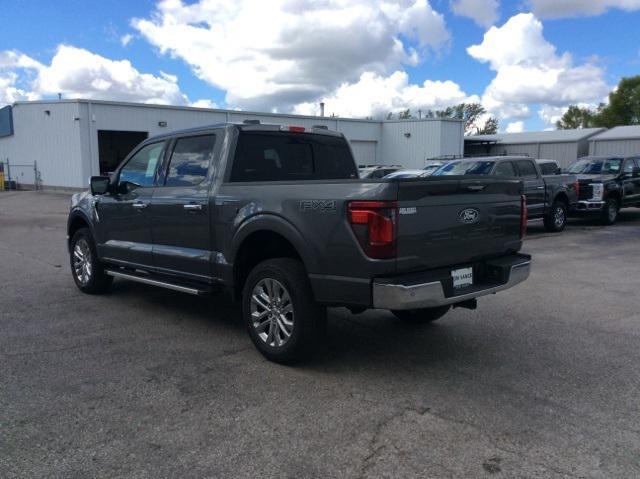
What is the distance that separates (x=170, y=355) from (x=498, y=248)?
2.99m

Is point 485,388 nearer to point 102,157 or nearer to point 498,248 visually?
point 498,248

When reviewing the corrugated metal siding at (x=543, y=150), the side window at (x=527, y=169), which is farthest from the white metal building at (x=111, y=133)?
the side window at (x=527, y=169)

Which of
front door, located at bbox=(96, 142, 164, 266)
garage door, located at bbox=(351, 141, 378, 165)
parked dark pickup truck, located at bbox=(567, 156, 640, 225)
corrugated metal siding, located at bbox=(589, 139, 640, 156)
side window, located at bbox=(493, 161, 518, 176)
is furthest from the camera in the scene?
corrugated metal siding, located at bbox=(589, 139, 640, 156)

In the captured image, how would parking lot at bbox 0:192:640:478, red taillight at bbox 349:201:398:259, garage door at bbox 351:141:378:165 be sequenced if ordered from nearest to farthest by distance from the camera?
parking lot at bbox 0:192:640:478 < red taillight at bbox 349:201:398:259 < garage door at bbox 351:141:378:165

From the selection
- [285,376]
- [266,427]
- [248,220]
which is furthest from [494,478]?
[248,220]

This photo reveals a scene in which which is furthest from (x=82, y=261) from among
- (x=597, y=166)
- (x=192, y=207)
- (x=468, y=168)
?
(x=597, y=166)

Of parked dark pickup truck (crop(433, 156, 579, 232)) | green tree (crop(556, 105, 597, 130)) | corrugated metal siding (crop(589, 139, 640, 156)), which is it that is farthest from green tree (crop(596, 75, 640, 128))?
parked dark pickup truck (crop(433, 156, 579, 232))

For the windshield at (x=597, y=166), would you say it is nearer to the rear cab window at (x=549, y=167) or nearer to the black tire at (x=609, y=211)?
the rear cab window at (x=549, y=167)

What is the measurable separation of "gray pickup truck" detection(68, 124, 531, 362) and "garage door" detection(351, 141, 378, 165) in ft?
105

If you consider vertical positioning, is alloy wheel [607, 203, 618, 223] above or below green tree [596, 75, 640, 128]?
below

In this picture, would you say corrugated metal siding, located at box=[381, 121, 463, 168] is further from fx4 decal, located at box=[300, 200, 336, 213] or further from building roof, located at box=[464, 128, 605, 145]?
fx4 decal, located at box=[300, 200, 336, 213]

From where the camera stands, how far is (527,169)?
13.9m

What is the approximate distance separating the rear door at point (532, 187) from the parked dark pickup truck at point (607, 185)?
6.12 ft

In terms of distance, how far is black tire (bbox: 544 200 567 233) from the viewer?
14203 mm
